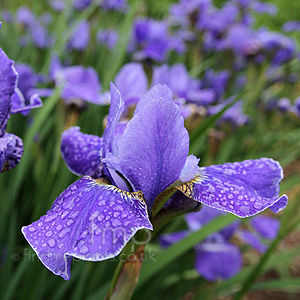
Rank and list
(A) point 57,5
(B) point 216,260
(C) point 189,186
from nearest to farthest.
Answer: (C) point 189,186 → (B) point 216,260 → (A) point 57,5

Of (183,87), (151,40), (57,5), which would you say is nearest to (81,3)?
(57,5)

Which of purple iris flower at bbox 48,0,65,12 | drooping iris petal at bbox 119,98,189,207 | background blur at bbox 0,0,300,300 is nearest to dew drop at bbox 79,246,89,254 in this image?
drooping iris petal at bbox 119,98,189,207

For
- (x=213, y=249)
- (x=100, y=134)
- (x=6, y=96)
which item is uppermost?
(x=6, y=96)

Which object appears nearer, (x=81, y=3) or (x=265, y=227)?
(x=265, y=227)

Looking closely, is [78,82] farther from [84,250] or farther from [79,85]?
[84,250]

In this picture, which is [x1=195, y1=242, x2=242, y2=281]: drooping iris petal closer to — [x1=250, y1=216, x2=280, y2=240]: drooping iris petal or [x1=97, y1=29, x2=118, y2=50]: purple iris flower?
[x1=250, y1=216, x2=280, y2=240]: drooping iris petal

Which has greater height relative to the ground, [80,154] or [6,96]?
[6,96]
